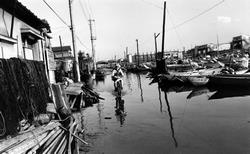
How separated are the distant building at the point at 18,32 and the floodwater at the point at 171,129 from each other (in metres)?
4.36

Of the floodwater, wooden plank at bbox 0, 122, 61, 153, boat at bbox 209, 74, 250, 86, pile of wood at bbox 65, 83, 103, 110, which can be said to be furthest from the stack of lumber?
boat at bbox 209, 74, 250, 86

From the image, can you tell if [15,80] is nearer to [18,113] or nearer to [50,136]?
[18,113]

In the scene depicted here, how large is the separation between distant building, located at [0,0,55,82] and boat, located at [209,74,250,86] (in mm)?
16094

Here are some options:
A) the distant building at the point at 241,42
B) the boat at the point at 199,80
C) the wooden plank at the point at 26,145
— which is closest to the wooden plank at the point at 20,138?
the wooden plank at the point at 26,145

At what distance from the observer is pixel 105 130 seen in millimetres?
10625

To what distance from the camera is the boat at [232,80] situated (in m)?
22.3

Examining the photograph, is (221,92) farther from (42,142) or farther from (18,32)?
(42,142)

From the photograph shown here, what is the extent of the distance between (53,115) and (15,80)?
2.69 meters

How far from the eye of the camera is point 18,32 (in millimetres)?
11023

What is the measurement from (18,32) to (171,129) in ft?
26.1

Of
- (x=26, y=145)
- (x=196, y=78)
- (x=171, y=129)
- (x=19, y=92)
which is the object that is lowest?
(x=171, y=129)

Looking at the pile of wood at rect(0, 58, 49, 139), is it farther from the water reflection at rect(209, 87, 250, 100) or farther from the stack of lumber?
the water reflection at rect(209, 87, 250, 100)

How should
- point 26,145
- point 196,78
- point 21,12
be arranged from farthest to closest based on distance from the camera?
point 196,78 → point 21,12 → point 26,145

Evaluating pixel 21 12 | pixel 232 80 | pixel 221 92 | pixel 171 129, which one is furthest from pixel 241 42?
pixel 21 12
